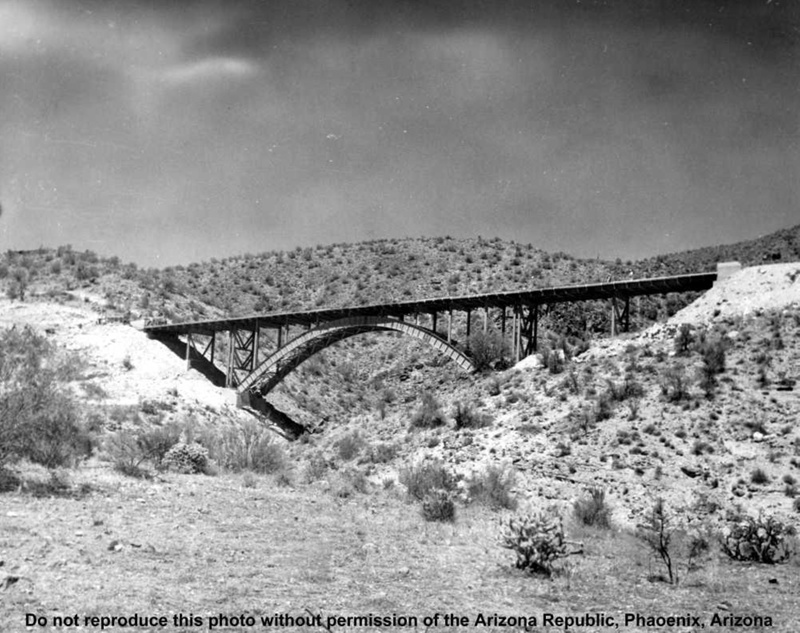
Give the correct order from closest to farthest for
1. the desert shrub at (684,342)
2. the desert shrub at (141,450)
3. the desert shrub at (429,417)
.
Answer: the desert shrub at (141,450), the desert shrub at (684,342), the desert shrub at (429,417)

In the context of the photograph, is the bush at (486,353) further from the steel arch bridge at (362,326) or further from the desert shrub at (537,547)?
the desert shrub at (537,547)

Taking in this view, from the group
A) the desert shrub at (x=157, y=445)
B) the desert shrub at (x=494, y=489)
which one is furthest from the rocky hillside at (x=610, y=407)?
the desert shrub at (x=157, y=445)

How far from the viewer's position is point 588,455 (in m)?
23.2

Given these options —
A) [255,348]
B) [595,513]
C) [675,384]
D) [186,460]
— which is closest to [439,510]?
[595,513]

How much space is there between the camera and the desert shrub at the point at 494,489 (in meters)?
18.1

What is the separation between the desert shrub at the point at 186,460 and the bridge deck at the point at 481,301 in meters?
19.0

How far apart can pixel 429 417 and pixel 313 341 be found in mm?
14475

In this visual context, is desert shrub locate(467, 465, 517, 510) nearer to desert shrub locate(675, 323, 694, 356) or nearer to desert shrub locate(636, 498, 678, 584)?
desert shrub locate(636, 498, 678, 584)

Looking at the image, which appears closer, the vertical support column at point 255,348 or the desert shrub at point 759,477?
the desert shrub at point 759,477

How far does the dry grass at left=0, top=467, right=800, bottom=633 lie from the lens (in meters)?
8.16

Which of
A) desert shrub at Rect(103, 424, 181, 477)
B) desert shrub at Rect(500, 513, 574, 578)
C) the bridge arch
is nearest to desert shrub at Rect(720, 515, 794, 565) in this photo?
desert shrub at Rect(500, 513, 574, 578)

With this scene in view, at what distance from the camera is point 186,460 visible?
18.2 metres

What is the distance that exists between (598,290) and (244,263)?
2529 inches

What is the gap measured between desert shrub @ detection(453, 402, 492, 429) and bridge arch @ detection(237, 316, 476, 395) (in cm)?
827
